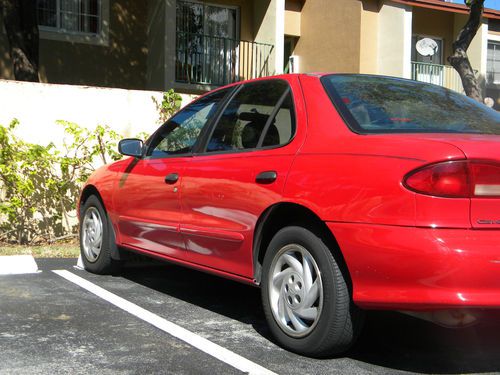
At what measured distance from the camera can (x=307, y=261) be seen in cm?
344

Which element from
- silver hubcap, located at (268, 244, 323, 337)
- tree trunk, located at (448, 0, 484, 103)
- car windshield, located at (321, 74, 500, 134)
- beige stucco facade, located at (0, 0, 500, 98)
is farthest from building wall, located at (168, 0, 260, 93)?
silver hubcap, located at (268, 244, 323, 337)

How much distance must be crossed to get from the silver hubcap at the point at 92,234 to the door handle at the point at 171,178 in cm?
134

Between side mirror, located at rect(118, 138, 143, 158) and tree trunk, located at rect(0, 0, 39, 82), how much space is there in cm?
544

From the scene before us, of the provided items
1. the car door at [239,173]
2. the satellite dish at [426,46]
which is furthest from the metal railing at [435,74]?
the car door at [239,173]

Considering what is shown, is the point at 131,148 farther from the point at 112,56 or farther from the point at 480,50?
the point at 480,50

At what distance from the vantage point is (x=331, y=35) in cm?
1602

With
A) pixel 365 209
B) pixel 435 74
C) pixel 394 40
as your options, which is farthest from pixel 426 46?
pixel 365 209

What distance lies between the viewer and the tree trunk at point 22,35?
9.95 meters

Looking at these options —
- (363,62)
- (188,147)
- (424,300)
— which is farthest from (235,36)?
(424,300)

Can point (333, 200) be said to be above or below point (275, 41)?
below

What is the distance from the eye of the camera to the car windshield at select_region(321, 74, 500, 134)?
3.48 metres

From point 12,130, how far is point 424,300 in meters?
5.96

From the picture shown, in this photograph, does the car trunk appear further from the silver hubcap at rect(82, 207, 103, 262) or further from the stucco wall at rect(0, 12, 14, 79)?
the stucco wall at rect(0, 12, 14, 79)

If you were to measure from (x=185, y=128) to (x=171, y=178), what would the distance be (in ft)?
1.68
